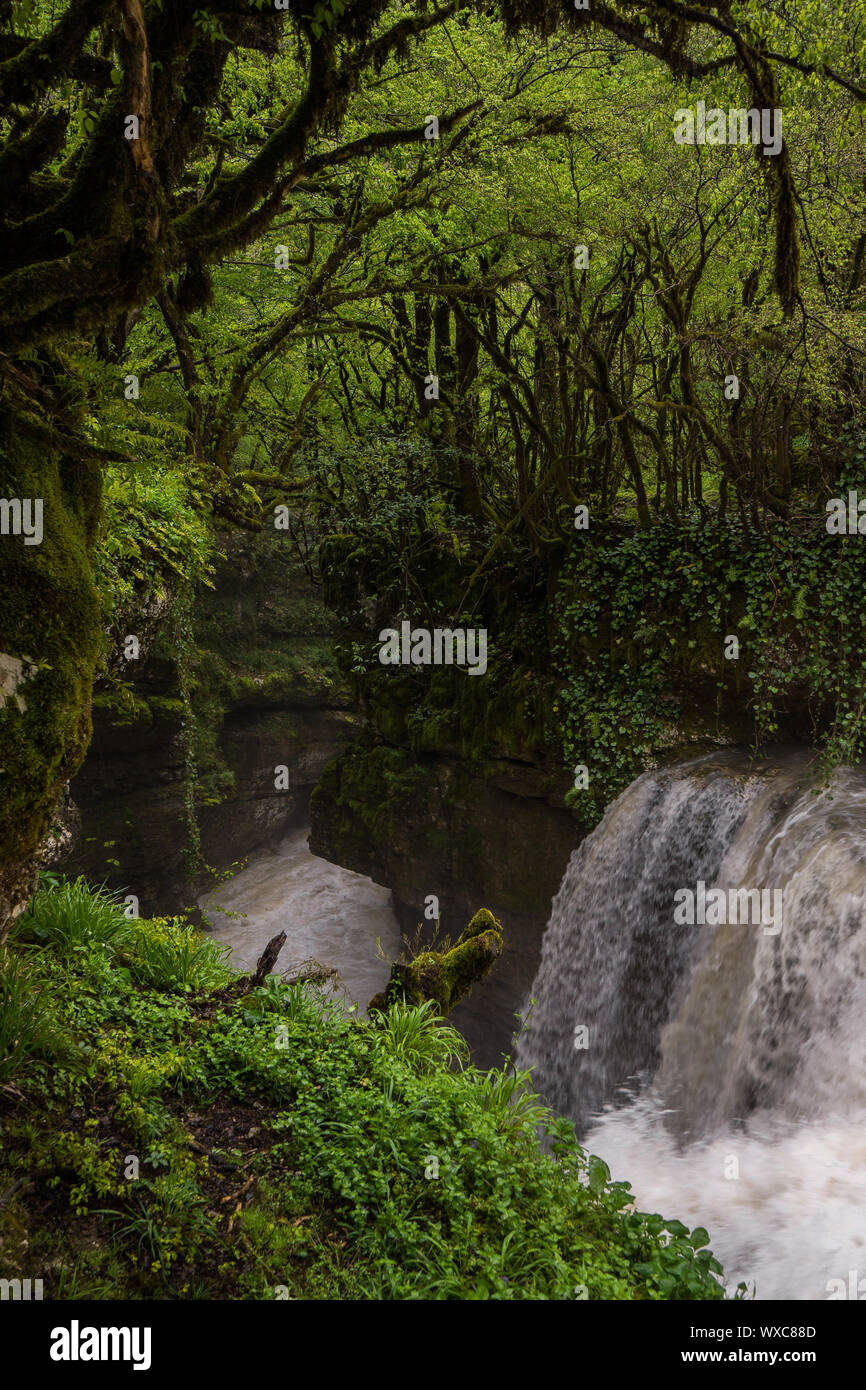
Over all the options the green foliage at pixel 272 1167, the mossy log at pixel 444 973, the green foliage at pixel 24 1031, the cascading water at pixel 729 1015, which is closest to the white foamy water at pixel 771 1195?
the cascading water at pixel 729 1015

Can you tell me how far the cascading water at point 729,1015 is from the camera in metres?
5.31

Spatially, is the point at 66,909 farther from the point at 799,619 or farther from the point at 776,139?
the point at 799,619

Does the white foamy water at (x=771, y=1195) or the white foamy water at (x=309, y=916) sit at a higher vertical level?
the white foamy water at (x=771, y=1195)

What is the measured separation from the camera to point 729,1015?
7.98 meters

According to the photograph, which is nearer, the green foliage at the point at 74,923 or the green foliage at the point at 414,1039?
the green foliage at the point at 74,923

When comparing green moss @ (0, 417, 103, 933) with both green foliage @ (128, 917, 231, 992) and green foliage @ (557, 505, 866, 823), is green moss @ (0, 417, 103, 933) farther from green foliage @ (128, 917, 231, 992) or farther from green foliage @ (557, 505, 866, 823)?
green foliage @ (557, 505, 866, 823)

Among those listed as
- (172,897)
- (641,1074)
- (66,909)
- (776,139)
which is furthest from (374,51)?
(172,897)

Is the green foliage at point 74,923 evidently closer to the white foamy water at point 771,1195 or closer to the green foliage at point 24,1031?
the green foliage at point 24,1031

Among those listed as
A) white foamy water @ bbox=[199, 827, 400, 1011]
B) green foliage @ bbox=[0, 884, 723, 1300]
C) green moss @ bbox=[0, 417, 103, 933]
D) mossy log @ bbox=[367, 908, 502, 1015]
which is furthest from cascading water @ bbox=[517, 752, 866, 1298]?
white foamy water @ bbox=[199, 827, 400, 1011]

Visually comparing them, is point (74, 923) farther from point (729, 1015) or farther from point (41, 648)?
point (729, 1015)

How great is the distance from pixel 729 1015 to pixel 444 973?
3.24m

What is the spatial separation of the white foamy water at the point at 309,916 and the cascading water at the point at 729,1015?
22.4 feet

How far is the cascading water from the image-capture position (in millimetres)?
5309

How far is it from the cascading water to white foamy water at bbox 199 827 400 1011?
6837mm
